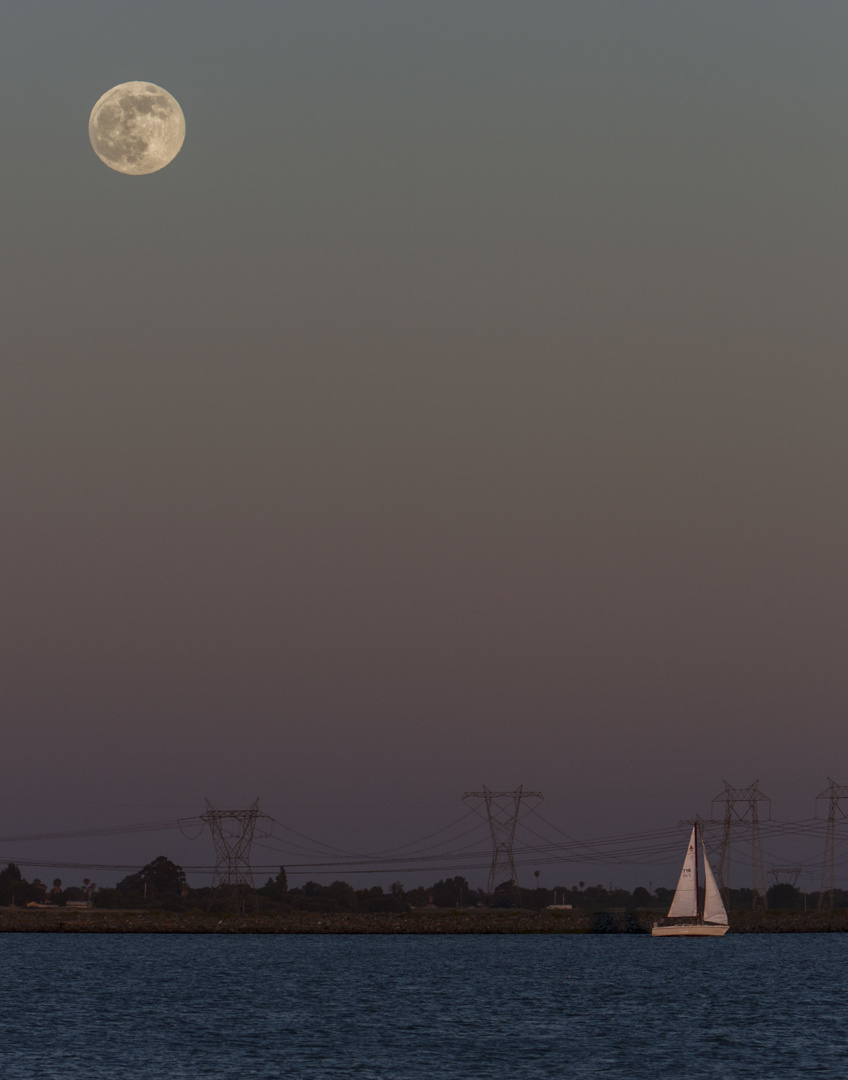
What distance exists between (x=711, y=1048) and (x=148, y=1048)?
1551 inches

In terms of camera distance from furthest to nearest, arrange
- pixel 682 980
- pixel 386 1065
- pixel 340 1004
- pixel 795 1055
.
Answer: pixel 682 980 < pixel 340 1004 < pixel 795 1055 < pixel 386 1065

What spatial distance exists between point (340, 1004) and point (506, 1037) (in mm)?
32458

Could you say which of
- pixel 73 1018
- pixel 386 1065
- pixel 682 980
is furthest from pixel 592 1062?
pixel 682 980

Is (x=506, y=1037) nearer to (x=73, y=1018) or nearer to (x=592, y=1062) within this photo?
(x=592, y=1062)

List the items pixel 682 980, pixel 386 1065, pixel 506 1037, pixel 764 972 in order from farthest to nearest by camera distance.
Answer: pixel 764 972
pixel 682 980
pixel 506 1037
pixel 386 1065

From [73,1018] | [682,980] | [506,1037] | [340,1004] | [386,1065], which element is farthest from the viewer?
[682,980]

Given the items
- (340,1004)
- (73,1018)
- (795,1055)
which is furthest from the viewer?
(340,1004)

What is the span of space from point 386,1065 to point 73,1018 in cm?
4199

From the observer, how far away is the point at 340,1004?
13762 cm

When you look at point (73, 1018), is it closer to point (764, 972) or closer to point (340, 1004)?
point (340, 1004)

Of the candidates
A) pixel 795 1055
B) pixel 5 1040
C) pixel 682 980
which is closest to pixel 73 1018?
pixel 5 1040

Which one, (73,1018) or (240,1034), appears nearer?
(240,1034)

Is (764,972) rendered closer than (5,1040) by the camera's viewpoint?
No

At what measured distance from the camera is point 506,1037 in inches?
4294
